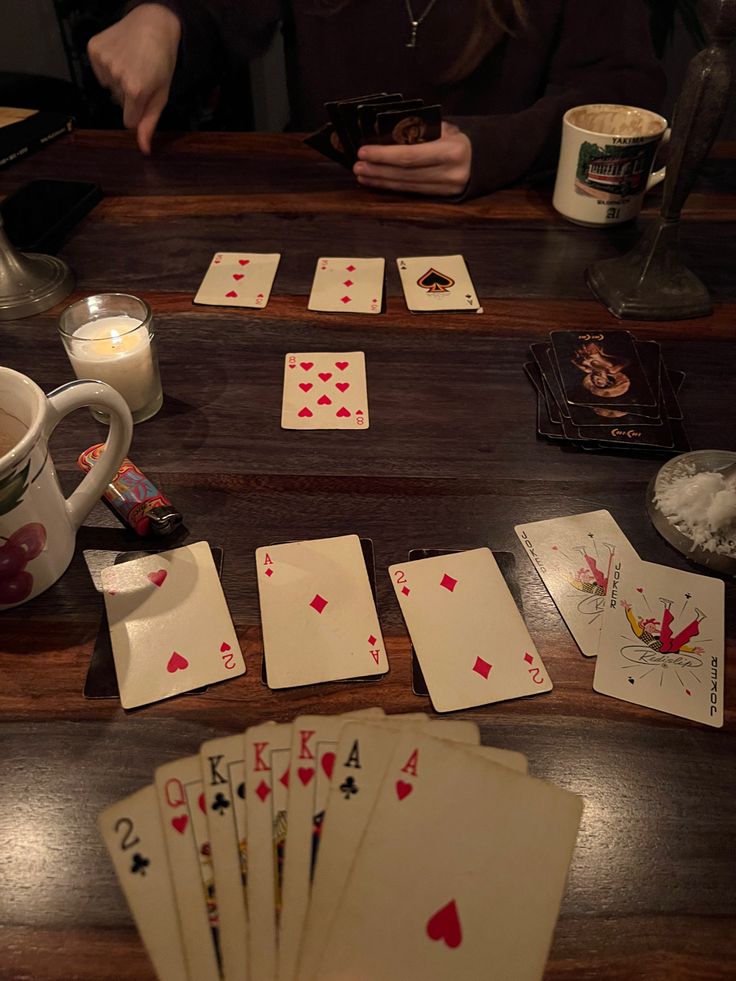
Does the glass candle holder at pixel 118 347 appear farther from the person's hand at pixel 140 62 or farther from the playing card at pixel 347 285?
the person's hand at pixel 140 62

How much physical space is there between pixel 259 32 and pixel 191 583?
174cm

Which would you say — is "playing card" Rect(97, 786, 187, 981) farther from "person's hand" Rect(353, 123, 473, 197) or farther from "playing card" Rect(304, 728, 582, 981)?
"person's hand" Rect(353, 123, 473, 197)

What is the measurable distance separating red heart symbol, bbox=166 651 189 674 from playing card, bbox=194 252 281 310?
0.70 metres

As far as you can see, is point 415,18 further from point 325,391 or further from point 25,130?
point 325,391

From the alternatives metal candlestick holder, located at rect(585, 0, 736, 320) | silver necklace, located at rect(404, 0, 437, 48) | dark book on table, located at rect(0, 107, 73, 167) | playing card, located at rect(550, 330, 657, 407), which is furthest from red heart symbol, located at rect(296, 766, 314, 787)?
silver necklace, located at rect(404, 0, 437, 48)

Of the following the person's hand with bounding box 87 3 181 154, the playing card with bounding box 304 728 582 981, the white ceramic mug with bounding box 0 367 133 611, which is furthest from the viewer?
the person's hand with bounding box 87 3 181 154

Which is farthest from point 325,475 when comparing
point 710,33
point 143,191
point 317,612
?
point 143,191

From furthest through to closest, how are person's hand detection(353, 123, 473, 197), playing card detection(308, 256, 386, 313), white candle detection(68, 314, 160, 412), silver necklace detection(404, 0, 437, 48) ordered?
silver necklace detection(404, 0, 437, 48)
person's hand detection(353, 123, 473, 197)
playing card detection(308, 256, 386, 313)
white candle detection(68, 314, 160, 412)

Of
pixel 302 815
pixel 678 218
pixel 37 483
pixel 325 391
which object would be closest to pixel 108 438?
pixel 37 483

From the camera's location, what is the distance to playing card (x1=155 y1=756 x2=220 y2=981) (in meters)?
0.51

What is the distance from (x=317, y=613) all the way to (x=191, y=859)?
289mm

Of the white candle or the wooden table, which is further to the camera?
the white candle

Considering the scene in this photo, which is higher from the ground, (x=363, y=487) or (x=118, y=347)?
(x=118, y=347)

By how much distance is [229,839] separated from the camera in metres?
0.56
